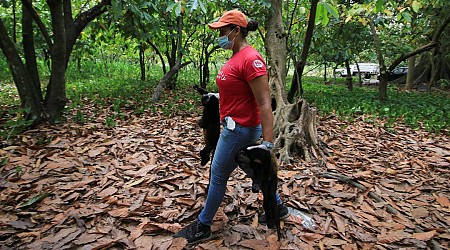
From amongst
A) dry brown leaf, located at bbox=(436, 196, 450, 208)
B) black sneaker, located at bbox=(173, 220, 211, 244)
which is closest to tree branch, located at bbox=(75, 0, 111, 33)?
black sneaker, located at bbox=(173, 220, 211, 244)

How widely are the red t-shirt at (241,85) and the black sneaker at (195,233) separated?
0.94 metres

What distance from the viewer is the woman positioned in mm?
2100

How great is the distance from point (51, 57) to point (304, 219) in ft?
15.4

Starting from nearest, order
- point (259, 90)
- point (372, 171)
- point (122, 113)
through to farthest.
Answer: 1. point (259, 90)
2. point (372, 171)
3. point (122, 113)

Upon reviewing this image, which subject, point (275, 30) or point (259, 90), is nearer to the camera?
point (259, 90)

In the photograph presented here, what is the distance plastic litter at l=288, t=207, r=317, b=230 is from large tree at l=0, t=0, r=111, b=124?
4.11 m

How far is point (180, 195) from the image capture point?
3.25m

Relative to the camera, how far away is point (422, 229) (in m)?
2.79

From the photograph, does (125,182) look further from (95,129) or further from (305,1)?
(305,1)

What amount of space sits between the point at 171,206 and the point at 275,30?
150 inches

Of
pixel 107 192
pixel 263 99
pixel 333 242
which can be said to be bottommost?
pixel 333 242

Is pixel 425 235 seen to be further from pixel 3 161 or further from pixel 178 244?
pixel 3 161

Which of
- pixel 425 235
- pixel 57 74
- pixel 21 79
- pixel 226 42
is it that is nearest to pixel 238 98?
pixel 226 42

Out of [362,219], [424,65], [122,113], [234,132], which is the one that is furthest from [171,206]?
[424,65]
